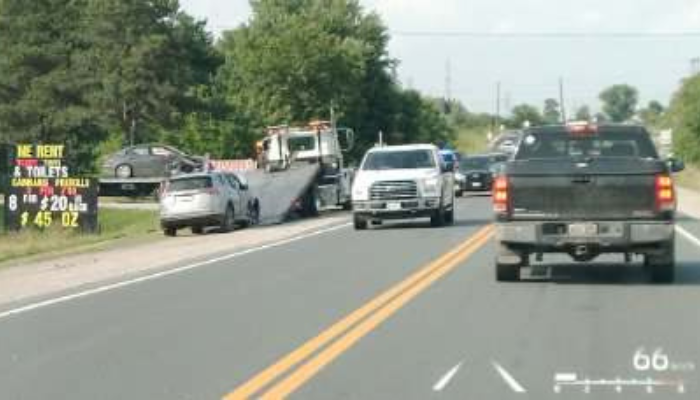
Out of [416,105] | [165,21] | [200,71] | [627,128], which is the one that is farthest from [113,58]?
[627,128]

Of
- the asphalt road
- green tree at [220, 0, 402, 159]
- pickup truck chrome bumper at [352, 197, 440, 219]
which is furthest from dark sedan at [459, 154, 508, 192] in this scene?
the asphalt road

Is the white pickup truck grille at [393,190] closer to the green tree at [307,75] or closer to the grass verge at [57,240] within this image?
the grass verge at [57,240]

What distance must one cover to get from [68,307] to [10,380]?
18.7ft

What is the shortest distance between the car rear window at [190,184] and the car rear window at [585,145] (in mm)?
16793

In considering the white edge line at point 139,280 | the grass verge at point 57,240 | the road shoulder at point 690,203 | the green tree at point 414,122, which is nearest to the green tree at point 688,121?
the green tree at point 414,122

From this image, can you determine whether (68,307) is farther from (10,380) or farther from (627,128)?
(627,128)

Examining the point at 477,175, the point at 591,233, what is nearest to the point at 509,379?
the point at 591,233

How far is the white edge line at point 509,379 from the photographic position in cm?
982

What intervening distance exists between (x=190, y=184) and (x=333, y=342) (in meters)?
22.3

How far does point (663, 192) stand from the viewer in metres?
16.4

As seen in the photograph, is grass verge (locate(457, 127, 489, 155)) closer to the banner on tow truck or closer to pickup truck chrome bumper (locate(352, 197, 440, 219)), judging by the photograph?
the banner on tow truck

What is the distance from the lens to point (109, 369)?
1118 cm

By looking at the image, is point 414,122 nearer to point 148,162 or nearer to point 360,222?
point 148,162

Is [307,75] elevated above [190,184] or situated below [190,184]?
above
